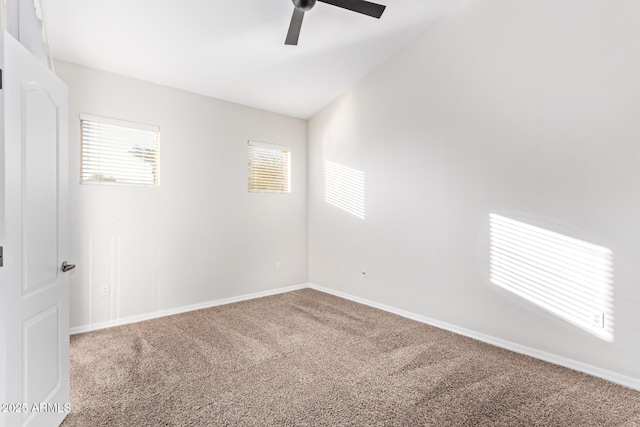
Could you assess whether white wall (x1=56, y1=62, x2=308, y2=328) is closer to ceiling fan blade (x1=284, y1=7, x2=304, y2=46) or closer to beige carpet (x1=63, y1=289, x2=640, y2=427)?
beige carpet (x1=63, y1=289, x2=640, y2=427)

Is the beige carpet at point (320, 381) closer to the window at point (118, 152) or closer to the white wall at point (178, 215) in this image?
the white wall at point (178, 215)

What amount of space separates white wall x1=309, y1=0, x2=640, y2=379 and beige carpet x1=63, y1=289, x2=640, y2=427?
393 mm

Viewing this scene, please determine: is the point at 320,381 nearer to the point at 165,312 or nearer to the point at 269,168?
the point at 165,312

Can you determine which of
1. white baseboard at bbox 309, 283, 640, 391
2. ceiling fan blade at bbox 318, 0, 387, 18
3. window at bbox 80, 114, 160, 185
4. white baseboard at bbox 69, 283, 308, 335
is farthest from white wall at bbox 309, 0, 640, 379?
window at bbox 80, 114, 160, 185

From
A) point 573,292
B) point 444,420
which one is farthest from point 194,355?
point 573,292

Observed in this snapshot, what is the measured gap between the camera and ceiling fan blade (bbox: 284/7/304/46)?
8.21 feet

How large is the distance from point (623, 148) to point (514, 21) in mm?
1391

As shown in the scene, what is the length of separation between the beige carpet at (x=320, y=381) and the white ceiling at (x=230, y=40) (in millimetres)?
2743

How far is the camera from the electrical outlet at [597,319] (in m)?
2.29

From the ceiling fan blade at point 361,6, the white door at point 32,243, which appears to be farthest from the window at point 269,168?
the white door at point 32,243

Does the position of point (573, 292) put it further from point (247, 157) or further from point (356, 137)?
point (247, 157)

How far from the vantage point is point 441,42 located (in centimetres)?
328

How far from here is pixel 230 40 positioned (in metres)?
3.08

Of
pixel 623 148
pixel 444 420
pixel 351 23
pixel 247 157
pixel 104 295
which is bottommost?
pixel 444 420
